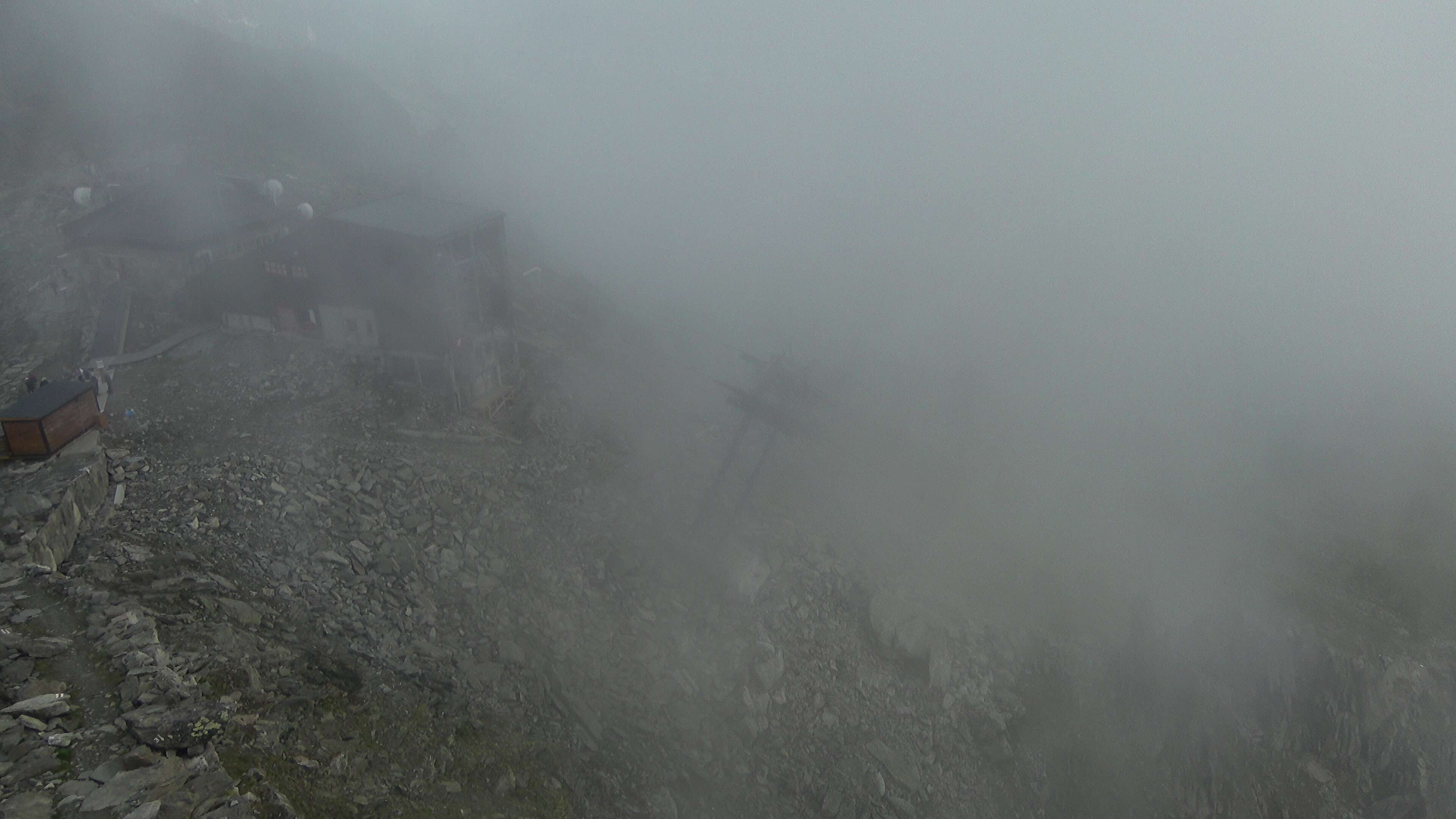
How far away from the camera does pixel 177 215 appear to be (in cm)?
2806

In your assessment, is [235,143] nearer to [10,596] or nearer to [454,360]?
[454,360]

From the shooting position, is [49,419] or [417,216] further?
[417,216]

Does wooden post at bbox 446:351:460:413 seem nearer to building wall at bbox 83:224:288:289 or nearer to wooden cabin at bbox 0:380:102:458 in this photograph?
wooden cabin at bbox 0:380:102:458

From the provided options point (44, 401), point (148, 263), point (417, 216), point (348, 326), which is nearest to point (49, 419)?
point (44, 401)

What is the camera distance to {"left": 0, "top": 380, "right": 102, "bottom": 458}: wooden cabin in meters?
16.9

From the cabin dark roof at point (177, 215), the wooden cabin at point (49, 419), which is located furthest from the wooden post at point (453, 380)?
the cabin dark roof at point (177, 215)

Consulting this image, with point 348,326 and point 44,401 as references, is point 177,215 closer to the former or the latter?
point 348,326

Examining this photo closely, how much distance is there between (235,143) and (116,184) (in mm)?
10414

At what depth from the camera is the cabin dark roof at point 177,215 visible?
26.7 meters

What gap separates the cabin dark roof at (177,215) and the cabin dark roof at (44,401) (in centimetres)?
974

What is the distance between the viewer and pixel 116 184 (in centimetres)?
3234

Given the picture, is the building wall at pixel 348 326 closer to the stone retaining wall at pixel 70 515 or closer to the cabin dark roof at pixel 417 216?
the cabin dark roof at pixel 417 216

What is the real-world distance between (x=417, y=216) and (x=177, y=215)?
10639 millimetres

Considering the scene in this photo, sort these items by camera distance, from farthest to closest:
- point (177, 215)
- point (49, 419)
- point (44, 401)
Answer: point (177, 215) < point (44, 401) < point (49, 419)
